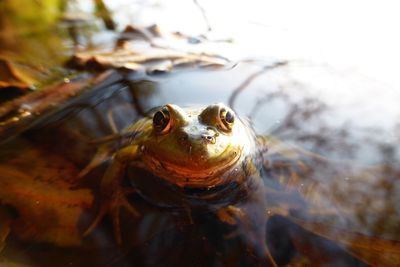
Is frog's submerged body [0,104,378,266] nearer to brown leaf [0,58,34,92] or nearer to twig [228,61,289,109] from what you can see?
twig [228,61,289,109]

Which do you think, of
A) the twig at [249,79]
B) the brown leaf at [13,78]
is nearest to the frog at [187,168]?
the twig at [249,79]

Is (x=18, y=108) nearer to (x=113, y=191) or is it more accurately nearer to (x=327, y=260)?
(x=113, y=191)

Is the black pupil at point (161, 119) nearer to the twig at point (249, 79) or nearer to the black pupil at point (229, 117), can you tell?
the black pupil at point (229, 117)

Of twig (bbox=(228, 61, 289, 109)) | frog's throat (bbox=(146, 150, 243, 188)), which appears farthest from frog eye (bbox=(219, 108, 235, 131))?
twig (bbox=(228, 61, 289, 109))

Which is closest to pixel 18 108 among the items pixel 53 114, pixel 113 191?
pixel 53 114

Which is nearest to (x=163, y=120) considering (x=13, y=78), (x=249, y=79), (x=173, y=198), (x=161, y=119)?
(x=161, y=119)

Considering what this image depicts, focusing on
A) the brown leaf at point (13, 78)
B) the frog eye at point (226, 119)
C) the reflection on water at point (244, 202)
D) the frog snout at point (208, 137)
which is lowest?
the reflection on water at point (244, 202)
